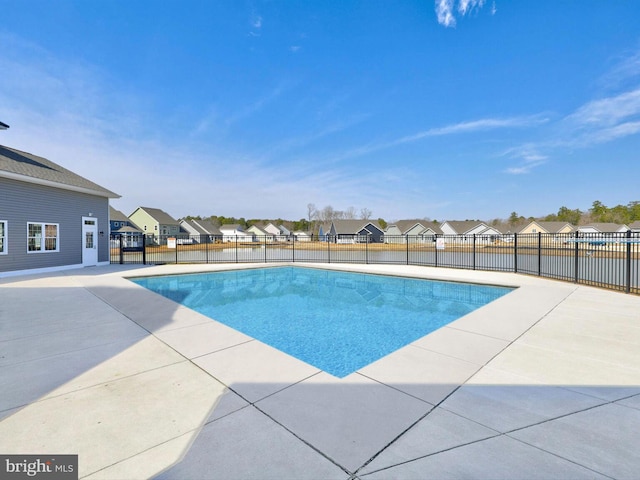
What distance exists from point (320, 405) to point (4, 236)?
14.5m

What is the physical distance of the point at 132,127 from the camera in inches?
585

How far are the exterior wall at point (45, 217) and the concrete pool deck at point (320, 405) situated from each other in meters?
8.91

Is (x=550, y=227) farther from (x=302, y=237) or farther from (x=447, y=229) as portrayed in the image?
(x=302, y=237)

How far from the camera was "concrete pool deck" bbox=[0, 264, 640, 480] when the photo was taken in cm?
189

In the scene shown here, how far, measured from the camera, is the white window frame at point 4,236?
34.8ft

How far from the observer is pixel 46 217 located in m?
12.2

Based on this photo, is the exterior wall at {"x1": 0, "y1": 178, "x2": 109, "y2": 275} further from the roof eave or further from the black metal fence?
the black metal fence

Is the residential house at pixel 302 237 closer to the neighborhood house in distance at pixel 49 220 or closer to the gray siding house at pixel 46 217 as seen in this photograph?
the neighborhood house in distance at pixel 49 220

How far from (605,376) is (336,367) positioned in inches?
126

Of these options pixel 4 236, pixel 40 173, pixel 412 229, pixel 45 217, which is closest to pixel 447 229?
pixel 412 229

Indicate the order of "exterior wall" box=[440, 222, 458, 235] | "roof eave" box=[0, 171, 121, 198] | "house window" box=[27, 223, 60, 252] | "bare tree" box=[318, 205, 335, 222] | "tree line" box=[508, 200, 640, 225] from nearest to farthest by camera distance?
"roof eave" box=[0, 171, 121, 198], "house window" box=[27, 223, 60, 252], "exterior wall" box=[440, 222, 458, 235], "tree line" box=[508, 200, 640, 225], "bare tree" box=[318, 205, 335, 222]

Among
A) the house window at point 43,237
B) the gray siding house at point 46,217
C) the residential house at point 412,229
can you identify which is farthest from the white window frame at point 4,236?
the residential house at point 412,229

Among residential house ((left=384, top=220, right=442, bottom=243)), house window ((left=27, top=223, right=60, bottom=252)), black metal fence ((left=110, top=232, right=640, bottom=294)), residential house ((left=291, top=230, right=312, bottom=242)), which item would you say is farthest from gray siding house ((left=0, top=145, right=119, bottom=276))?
residential house ((left=384, top=220, right=442, bottom=243))

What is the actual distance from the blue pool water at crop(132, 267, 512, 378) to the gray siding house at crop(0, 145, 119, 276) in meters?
4.77
